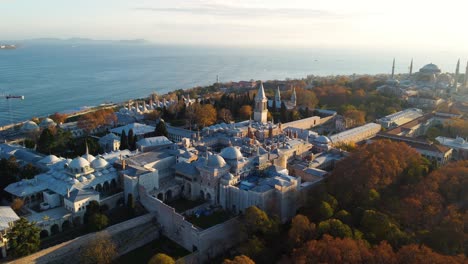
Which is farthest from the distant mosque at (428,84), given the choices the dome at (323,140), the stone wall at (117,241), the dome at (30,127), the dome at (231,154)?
the stone wall at (117,241)

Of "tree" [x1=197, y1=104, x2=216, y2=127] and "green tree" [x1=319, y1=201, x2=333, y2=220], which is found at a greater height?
"tree" [x1=197, y1=104, x2=216, y2=127]

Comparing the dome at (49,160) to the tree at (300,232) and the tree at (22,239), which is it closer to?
the tree at (22,239)

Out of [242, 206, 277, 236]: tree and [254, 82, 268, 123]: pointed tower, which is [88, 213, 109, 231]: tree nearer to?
[242, 206, 277, 236]: tree

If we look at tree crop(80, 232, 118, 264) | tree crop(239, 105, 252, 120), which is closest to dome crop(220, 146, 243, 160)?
tree crop(80, 232, 118, 264)

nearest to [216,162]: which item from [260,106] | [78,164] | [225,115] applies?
[78,164]

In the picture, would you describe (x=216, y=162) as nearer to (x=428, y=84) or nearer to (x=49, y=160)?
(x=49, y=160)

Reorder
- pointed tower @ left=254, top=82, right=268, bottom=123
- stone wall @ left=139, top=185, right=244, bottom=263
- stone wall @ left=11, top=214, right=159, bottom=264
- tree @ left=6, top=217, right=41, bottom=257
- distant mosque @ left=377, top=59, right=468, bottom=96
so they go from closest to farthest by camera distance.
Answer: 1. tree @ left=6, top=217, right=41, bottom=257
2. stone wall @ left=11, top=214, right=159, bottom=264
3. stone wall @ left=139, top=185, right=244, bottom=263
4. pointed tower @ left=254, top=82, right=268, bottom=123
5. distant mosque @ left=377, top=59, right=468, bottom=96

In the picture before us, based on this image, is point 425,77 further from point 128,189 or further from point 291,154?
point 128,189
